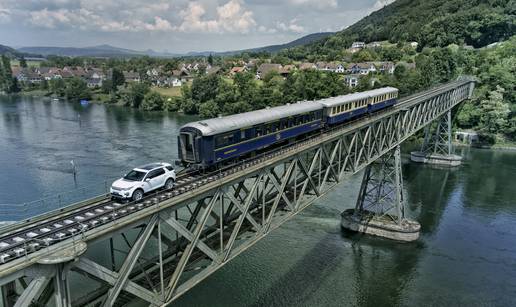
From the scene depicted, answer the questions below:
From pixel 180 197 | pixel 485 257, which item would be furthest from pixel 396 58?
pixel 180 197

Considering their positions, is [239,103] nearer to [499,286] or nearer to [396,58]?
[396,58]

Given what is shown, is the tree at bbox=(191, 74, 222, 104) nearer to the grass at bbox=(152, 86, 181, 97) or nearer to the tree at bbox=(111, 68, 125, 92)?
the grass at bbox=(152, 86, 181, 97)

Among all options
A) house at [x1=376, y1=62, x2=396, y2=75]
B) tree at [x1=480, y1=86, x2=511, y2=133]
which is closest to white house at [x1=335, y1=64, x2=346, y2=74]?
house at [x1=376, y1=62, x2=396, y2=75]

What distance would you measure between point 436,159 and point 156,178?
6564cm

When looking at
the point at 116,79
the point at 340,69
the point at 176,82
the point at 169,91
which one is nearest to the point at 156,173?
the point at 169,91

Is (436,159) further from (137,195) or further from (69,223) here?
(69,223)

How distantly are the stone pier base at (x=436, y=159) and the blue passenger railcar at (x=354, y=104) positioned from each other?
993 inches

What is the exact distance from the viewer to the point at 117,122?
10788 cm

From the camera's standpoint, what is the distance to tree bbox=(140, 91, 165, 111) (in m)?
136

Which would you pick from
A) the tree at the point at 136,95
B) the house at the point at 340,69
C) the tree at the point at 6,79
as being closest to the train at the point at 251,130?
the tree at the point at 136,95

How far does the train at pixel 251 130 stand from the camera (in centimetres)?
2291

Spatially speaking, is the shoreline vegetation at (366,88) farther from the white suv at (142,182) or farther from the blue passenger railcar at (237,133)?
the white suv at (142,182)

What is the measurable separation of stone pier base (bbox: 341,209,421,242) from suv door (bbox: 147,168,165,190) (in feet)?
95.1

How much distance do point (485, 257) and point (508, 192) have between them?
943 inches
